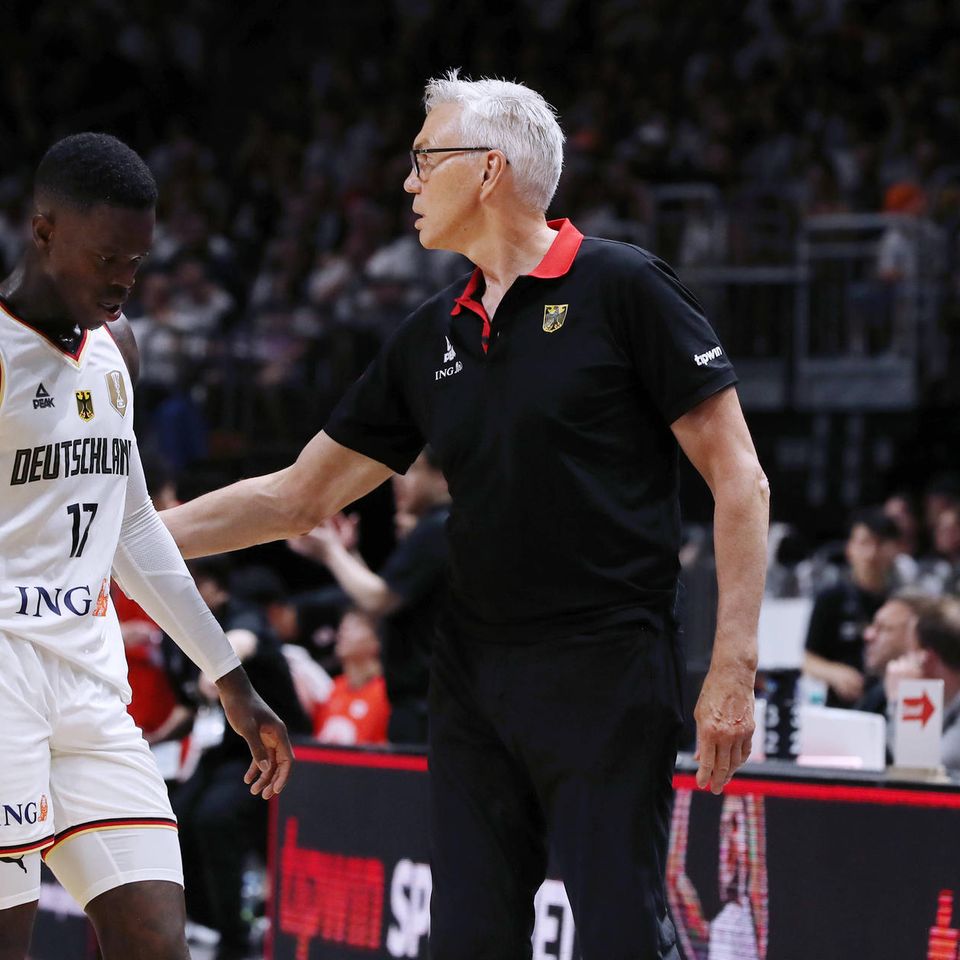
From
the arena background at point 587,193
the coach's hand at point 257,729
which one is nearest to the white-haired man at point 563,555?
the coach's hand at point 257,729

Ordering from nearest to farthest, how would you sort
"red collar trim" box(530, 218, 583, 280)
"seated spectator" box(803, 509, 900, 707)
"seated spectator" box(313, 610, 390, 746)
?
"red collar trim" box(530, 218, 583, 280)
"seated spectator" box(803, 509, 900, 707)
"seated spectator" box(313, 610, 390, 746)

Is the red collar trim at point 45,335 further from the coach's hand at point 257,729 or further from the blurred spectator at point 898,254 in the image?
the blurred spectator at point 898,254

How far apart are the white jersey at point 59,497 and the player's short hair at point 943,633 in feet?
11.6

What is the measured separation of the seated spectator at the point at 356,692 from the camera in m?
7.64

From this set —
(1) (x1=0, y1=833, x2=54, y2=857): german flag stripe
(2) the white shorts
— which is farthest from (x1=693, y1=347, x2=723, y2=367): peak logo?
(1) (x1=0, y1=833, x2=54, y2=857): german flag stripe

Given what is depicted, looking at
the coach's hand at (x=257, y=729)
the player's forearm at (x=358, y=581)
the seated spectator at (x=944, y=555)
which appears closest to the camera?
the coach's hand at (x=257, y=729)

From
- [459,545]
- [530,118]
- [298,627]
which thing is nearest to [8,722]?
[459,545]

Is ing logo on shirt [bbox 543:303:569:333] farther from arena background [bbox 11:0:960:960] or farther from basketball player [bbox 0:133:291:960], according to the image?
arena background [bbox 11:0:960:960]

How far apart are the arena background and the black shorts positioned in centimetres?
436

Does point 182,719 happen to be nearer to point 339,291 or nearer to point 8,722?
point 8,722

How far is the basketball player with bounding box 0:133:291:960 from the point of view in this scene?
3.19m

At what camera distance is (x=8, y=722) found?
3.14 m

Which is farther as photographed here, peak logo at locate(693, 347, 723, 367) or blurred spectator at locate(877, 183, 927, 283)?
blurred spectator at locate(877, 183, 927, 283)

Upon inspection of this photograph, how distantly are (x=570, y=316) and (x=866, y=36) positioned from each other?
1103 centimetres
